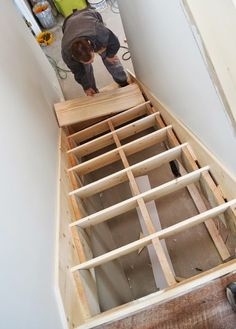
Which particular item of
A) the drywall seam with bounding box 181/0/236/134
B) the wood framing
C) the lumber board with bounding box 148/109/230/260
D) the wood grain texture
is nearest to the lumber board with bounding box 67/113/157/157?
the wood framing

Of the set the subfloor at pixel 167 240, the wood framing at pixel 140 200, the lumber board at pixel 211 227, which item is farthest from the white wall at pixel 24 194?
the lumber board at pixel 211 227

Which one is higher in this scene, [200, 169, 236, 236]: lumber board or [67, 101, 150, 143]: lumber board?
[67, 101, 150, 143]: lumber board

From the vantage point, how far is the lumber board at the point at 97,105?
2.90m

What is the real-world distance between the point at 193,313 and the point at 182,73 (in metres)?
1.19

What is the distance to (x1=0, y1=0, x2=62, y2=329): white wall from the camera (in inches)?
43.4

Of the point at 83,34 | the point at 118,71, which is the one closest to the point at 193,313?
the point at 83,34

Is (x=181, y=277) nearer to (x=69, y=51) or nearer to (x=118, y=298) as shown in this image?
(x=118, y=298)

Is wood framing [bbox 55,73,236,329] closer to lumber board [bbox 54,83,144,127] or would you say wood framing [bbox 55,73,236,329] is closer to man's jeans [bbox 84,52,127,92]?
lumber board [bbox 54,83,144,127]

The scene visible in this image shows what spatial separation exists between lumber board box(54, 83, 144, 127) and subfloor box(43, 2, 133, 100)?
1.02m

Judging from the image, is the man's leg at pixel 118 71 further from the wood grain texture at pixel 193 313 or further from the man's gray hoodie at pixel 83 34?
the wood grain texture at pixel 193 313

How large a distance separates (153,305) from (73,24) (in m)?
2.50

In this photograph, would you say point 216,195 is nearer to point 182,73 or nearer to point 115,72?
point 182,73

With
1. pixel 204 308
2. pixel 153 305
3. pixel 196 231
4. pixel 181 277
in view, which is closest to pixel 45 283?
pixel 153 305

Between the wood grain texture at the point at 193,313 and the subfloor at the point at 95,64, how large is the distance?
3104 mm
